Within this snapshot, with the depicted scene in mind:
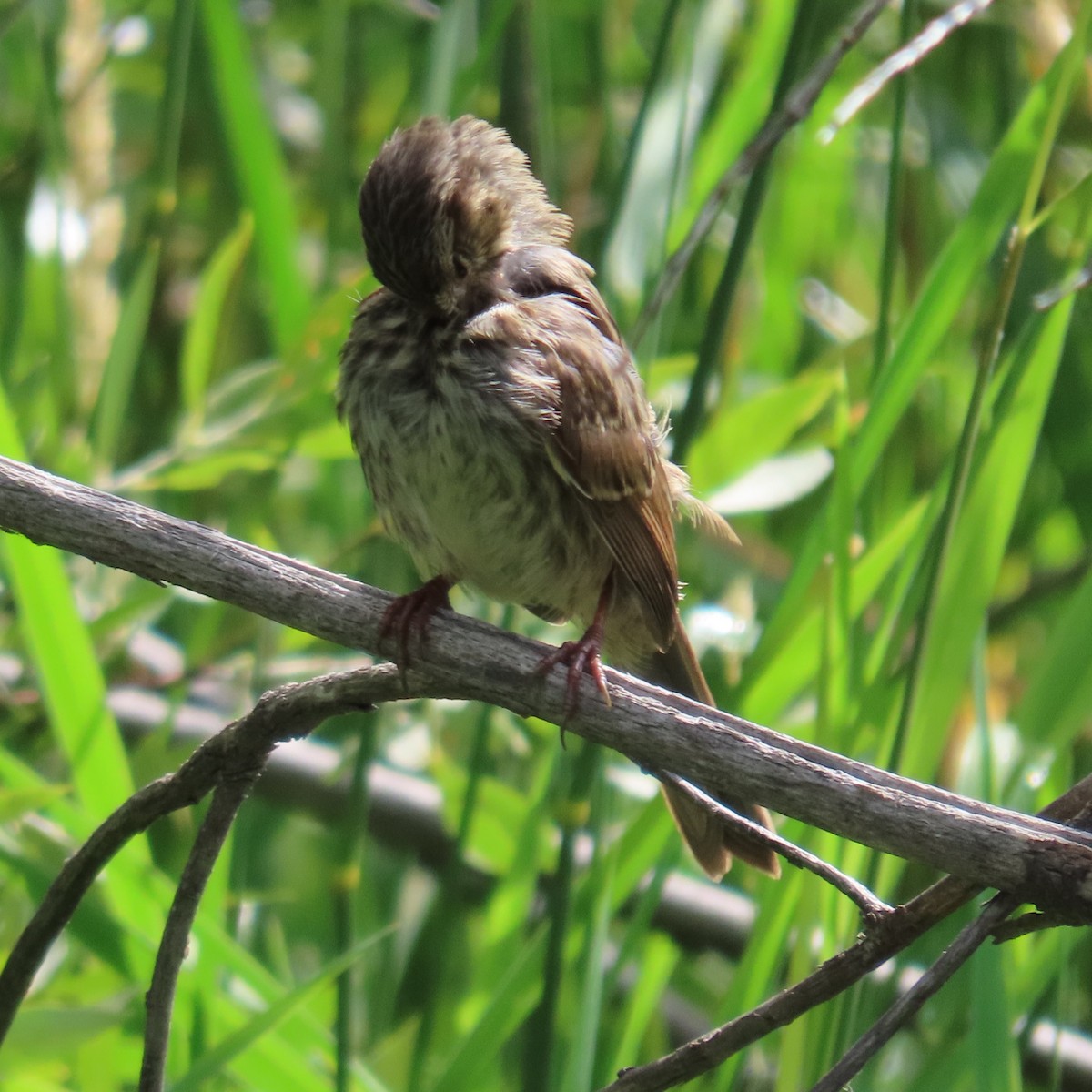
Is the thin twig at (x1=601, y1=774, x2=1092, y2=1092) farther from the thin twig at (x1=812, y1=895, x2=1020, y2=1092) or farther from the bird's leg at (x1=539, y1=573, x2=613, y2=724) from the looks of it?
the bird's leg at (x1=539, y1=573, x2=613, y2=724)

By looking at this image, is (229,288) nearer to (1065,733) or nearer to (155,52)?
(155,52)

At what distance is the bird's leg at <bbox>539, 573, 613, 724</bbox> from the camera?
154 cm

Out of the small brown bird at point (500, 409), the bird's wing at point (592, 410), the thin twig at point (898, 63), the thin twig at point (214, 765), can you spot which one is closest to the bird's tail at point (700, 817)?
the small brown bird at point (500, 409)

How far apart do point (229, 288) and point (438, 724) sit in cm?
96

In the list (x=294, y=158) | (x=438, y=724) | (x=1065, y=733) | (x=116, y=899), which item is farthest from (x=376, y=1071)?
(x=294, y=158)

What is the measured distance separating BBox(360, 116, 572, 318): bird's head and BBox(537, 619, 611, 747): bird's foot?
0.57 m

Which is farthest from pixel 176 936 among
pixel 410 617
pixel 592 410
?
pixel 592 410

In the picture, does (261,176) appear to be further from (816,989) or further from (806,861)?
(816,989)

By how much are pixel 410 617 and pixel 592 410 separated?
0.54m

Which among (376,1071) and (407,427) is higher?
(407,427)

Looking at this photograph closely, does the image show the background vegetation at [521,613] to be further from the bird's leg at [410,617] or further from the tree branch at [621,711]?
the tree branch at [621,711]

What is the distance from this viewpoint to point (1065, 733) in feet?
6.84

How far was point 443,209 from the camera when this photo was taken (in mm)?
2139

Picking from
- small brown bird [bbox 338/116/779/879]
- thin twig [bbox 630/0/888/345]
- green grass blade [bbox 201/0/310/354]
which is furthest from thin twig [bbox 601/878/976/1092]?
green grass blade [bbox 201/0/310/354]
